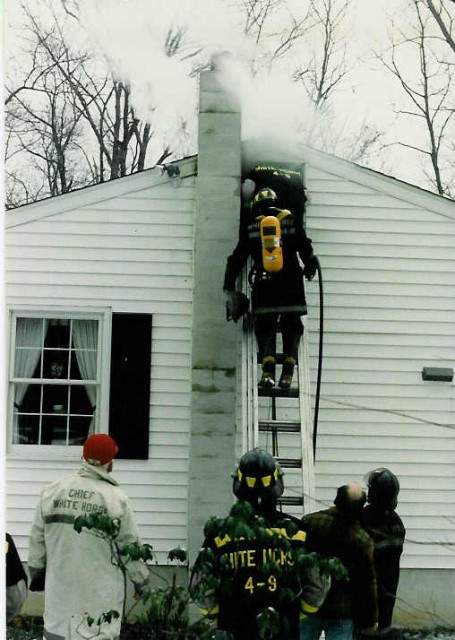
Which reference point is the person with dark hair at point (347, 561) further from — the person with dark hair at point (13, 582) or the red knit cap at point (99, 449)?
the person with dark hair at point (13, 582)

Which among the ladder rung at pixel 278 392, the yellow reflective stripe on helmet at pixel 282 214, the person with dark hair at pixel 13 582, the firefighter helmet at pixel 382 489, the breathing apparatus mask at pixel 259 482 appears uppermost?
the yellow reflective stripe on helmet at pixel 282 214

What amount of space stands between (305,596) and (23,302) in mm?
4593

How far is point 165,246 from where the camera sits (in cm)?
820

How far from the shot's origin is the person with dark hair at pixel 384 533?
208 inches

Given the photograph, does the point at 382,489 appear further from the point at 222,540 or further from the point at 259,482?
the point at 222,540

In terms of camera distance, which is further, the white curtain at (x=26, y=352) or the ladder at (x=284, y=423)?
the white curtain at (x=26, y=352)

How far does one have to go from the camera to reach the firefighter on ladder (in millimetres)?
6836

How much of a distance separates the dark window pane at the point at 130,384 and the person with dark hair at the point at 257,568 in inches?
143

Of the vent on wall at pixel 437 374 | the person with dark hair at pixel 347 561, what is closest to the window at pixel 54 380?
the vent on wall at pixel 437 374

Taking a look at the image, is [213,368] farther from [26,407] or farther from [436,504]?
[436,504]

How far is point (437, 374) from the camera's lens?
26.6 ft

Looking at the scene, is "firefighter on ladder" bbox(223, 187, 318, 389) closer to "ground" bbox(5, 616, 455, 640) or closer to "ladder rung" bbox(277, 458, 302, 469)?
"ladder rung" bbox(277, 458, 302, 469)

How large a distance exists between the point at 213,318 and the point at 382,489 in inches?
94.8

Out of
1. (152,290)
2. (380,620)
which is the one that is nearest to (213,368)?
(152,290)
